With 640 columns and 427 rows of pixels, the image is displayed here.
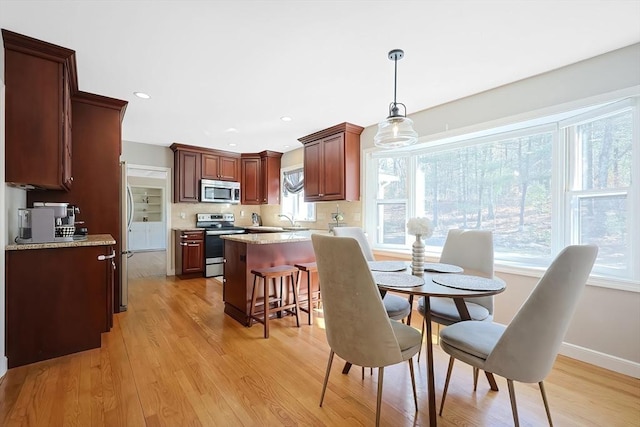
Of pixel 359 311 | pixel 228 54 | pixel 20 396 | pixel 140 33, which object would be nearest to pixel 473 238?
pixel 359 311

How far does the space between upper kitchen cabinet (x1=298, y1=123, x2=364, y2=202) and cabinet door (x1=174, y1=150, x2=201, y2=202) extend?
230 centimetres

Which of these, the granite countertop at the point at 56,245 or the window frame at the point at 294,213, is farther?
the window frame at the point at 294,213

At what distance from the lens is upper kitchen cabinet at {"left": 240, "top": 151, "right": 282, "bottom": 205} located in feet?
19.5

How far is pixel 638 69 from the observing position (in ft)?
6.82

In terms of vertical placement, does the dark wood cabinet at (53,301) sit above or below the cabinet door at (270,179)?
below

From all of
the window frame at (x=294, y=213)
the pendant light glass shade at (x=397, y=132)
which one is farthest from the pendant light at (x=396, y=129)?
the window frame at (x=294, y=213)

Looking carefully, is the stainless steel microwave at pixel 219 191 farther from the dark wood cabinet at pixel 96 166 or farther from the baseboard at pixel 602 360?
the baseboard at pixel 602 360

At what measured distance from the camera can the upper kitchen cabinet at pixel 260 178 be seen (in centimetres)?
594

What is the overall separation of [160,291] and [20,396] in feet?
8.06

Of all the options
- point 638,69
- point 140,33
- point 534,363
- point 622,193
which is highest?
point 140,33

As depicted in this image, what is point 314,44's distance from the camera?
210cm

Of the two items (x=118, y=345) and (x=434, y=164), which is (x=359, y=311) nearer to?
(x=118, y=345)

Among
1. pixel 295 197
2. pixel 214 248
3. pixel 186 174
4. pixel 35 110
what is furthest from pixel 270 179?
pixel 35 110

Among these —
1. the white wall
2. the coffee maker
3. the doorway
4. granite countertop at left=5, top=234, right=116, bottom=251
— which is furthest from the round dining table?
the doorway
